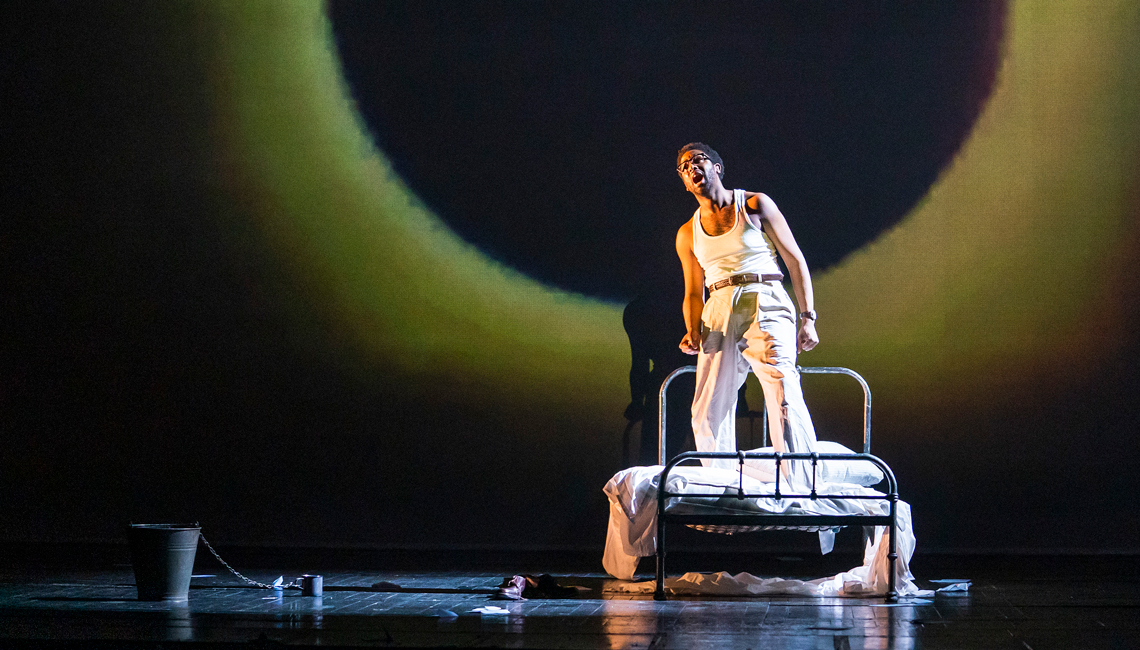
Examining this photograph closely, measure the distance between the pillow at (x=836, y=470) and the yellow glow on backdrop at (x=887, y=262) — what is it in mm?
807

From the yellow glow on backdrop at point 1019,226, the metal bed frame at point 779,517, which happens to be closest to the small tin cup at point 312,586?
the metal bed frame at point 779,517

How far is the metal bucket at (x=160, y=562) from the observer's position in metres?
4.46

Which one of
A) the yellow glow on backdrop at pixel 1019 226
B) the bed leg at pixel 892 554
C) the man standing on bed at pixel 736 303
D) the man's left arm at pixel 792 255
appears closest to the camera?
the bed leg at pixel 892 554

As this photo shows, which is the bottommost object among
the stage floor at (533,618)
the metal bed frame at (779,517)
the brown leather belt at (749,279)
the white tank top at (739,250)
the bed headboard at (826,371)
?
the stage floor at (533,618)

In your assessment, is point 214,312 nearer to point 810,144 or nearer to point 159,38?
point 159,38

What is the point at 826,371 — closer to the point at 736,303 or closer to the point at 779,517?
the point at 736,303

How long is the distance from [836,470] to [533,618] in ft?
4.90

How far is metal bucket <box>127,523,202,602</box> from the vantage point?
175 inches

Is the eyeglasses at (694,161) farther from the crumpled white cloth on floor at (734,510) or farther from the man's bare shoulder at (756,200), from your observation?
the crumpled white cloth on floor at (734,510)

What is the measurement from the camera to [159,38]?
19.8 feet

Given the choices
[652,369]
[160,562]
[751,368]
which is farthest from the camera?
[652,369]

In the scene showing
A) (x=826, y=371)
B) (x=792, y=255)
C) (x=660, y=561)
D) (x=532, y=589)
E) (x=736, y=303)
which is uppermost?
(x=792, y=255)

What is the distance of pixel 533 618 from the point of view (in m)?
3.99

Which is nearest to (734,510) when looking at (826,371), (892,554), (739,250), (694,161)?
(892,554)
